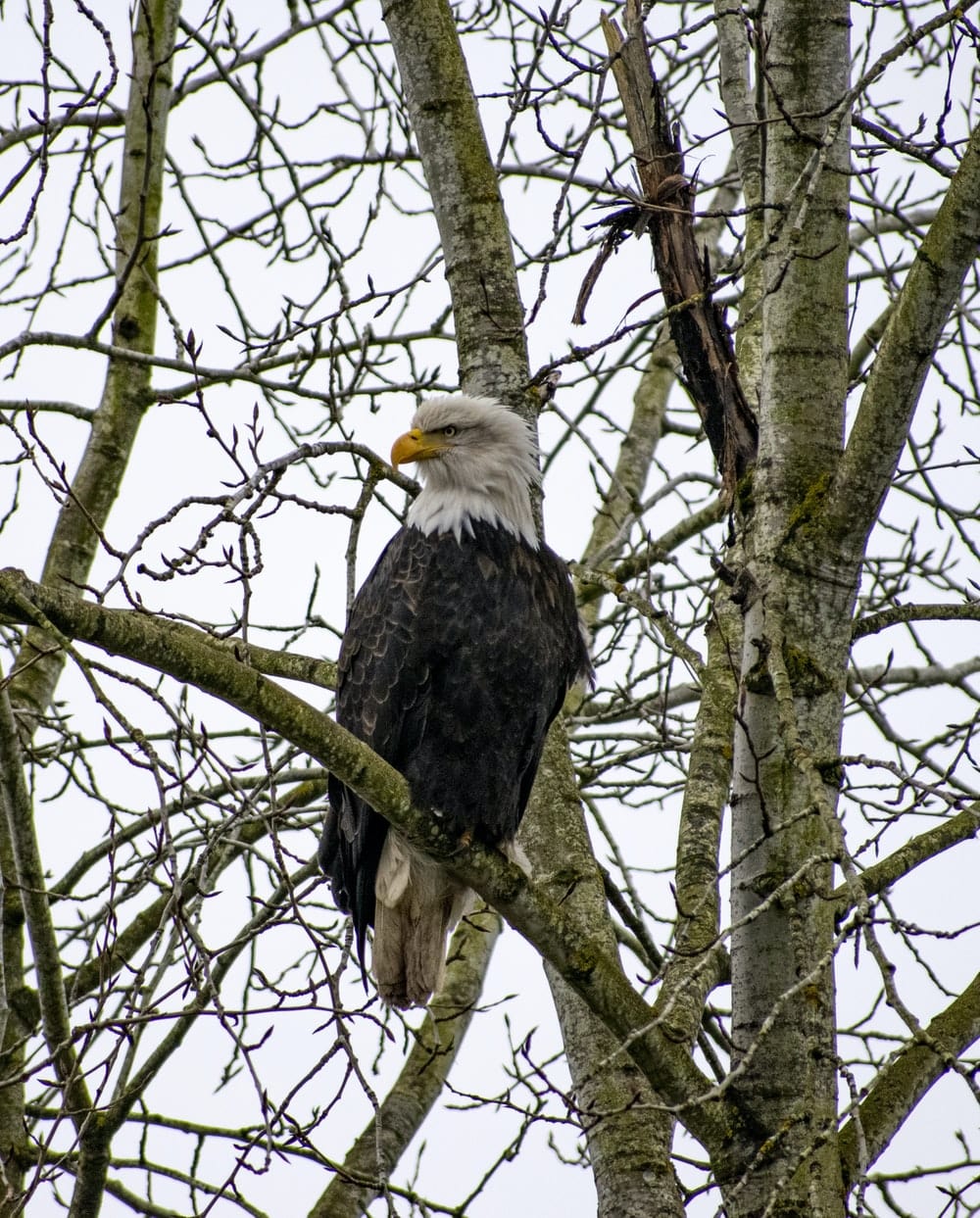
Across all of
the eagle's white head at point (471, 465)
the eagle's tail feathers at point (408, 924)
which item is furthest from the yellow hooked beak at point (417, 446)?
the eagle's tail feathers at point (408, 924)

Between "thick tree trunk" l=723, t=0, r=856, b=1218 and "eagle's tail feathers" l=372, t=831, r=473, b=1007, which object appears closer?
"thick tree trunk" l=723, t=0, r=856, b=1218

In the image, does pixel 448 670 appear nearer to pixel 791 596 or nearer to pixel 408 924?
pixel 408 924

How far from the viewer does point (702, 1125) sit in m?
2.87

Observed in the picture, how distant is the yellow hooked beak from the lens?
164 inches

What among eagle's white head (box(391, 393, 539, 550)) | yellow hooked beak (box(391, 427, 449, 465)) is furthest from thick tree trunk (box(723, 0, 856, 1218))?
yellow hooked beak (box(391, 427, 449, 465))

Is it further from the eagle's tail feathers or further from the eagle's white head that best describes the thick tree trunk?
the eagle's tail feathers

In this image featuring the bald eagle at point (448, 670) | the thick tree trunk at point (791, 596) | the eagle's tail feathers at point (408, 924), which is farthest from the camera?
the eagle's tail feathers at point (408, 924)

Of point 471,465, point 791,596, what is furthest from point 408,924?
point 791,596

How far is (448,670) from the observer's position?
3695 millimetres

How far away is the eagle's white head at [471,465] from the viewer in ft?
13.0

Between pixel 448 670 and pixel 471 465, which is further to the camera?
pixel 471 465

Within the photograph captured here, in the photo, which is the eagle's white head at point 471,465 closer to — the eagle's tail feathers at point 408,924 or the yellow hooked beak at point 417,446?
the yellow hooked beak at point 417,446

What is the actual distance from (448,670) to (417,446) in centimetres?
81

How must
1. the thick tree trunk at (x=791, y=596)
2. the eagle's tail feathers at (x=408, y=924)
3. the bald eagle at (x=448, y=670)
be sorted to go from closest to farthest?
1. the thick tree trunk at (x=791, y=596)
2. the bald eagle at (x=448, y=670)
3. the eagle's tail feathers at (x=408, y=924)
